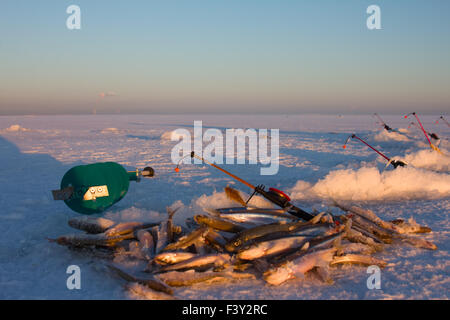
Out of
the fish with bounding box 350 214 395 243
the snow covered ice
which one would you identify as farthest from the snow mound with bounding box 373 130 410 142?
the fish with bounding box 350 214 395 243

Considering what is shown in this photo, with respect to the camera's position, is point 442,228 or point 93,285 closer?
point 93,285

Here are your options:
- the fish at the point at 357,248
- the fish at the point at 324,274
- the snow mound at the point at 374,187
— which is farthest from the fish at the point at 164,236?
the snow mound at the point at 374,187

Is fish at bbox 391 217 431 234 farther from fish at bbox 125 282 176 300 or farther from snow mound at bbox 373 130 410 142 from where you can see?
snow mound at bbox 373 130 410 142

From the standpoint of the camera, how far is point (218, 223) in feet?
13.2

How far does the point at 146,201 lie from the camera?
23.2ft

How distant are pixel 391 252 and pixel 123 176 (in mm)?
4438

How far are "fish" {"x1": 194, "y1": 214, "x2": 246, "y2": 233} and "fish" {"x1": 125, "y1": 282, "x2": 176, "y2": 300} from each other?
3.52 feet

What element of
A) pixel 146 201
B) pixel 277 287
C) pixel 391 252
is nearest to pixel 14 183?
pixel 146 201

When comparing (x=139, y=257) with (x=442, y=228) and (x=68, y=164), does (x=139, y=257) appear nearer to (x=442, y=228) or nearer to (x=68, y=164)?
(x=442, y=228)

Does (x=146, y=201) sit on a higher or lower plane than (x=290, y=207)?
lower

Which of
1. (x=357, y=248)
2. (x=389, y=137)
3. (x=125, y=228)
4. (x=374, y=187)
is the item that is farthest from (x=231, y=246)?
(x=389, y=137)

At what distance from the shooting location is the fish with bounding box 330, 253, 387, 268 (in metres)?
3.67

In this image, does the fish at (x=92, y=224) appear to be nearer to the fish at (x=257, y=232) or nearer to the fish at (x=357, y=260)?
the fish at (x=257, y=232)
